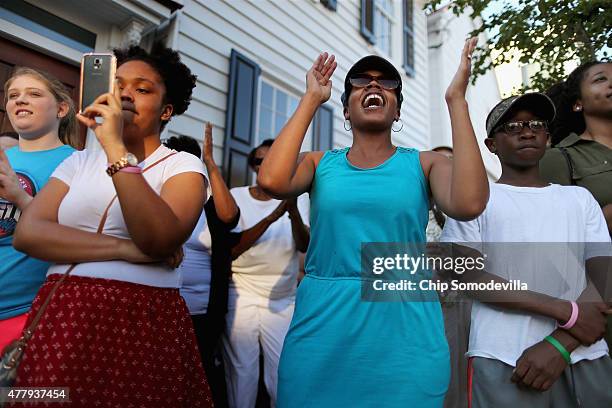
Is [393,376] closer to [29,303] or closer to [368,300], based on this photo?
[368,300]

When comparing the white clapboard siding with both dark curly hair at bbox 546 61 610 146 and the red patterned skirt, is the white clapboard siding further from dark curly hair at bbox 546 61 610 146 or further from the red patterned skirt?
dark curly hair at bbox 546 61 610 146

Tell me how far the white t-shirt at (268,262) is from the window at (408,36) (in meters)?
6.27

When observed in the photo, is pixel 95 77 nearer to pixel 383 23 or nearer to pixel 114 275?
pixel 114 275

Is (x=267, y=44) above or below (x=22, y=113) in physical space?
above

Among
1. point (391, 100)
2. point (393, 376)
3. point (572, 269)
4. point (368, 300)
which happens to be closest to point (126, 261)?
point (368, 300)

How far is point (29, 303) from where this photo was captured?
171 cm

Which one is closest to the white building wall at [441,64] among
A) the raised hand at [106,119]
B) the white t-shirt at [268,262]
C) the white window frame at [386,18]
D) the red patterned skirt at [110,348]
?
the white window frame at [386,18]

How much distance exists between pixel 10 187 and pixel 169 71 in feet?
2.57

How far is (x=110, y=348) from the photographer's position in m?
1.32

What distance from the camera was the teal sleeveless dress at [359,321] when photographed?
1308 mm

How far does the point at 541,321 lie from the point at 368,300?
78cm

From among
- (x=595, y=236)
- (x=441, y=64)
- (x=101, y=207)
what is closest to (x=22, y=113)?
(x=101, y=207)

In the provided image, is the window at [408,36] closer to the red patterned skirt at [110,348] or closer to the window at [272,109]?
the window at [272,109]

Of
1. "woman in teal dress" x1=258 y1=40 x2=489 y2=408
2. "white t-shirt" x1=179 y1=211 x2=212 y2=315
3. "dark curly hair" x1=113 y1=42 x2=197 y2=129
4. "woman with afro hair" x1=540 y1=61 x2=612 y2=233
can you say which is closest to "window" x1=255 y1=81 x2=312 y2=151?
"white t-shirt" x1=179 y1=211 x2=212 y2=315
